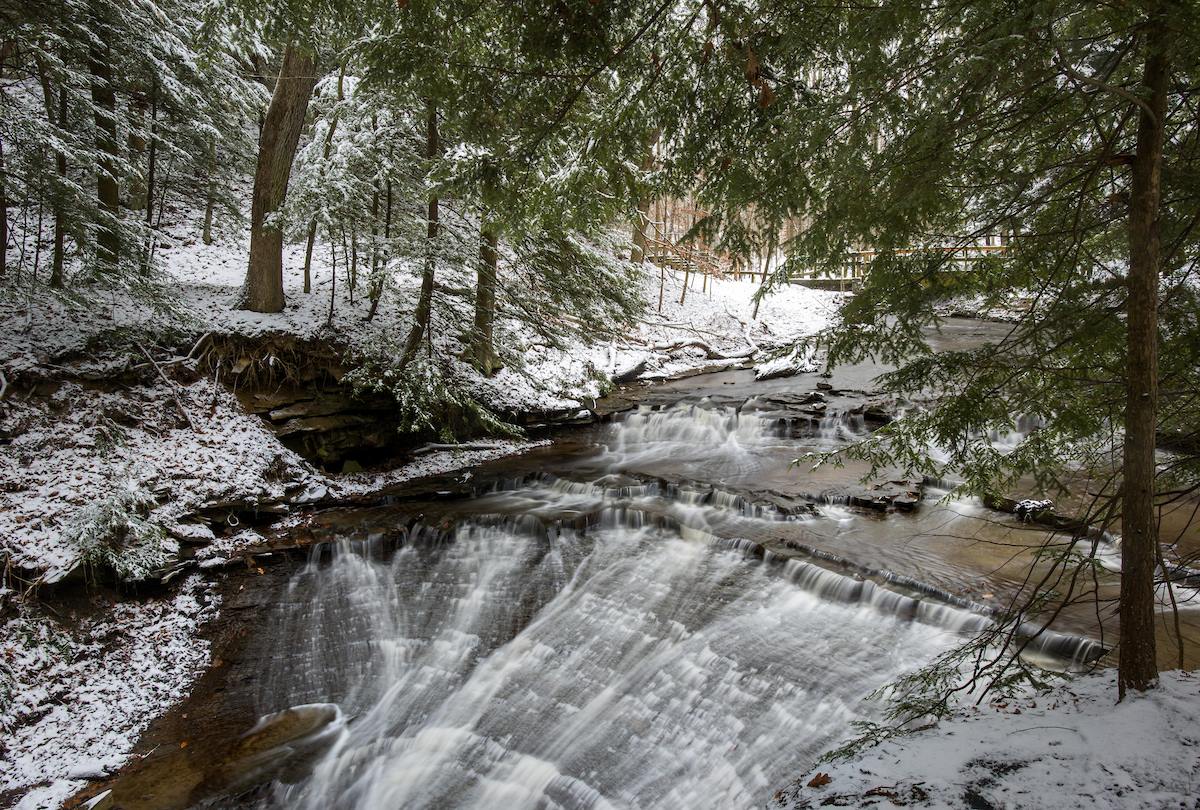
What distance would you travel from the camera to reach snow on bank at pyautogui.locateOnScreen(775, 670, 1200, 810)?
236cm

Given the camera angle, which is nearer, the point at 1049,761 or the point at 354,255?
the point at 1049,761

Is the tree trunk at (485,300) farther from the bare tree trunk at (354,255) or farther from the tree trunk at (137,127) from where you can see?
the tree trunk at (137,127)

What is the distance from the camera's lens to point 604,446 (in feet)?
39.6

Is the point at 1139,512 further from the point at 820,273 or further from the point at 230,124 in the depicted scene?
the point at 230,124

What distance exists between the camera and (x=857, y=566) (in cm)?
690

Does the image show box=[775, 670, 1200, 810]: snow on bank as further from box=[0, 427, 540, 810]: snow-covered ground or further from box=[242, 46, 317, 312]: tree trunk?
box=[242, 46, 317, 312]: tree trunk

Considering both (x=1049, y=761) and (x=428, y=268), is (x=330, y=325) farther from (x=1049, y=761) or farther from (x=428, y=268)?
(x=1049, y=761)

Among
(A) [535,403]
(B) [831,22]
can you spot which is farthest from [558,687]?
(A) [535,403]

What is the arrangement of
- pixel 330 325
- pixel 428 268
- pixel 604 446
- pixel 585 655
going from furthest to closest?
pixel 604 446
pixel 330 325
pixel 428 268
pixel 585 655

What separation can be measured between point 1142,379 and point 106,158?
34.4 feet

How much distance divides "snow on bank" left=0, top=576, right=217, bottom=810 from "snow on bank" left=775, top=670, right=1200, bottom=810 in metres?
5.37

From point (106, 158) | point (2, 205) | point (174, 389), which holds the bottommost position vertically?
point (174, 389)

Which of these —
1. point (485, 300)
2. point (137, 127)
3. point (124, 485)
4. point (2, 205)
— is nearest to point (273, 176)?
point (137, 127)

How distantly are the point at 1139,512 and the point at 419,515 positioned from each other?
789cm
